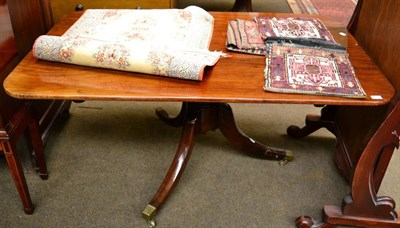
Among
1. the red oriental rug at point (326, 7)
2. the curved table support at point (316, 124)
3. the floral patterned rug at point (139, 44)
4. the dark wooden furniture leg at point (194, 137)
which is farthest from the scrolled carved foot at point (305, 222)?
the red oriental rug at point (326, 7)

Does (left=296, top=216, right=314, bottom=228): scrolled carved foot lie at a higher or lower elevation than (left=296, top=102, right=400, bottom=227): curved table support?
lower

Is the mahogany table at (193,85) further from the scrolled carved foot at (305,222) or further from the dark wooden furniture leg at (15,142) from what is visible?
the dark wooden furniture leg at (15,142)

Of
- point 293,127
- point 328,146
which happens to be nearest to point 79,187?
point 293,127

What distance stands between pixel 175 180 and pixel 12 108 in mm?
652

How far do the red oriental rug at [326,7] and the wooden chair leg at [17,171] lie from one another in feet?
9.39

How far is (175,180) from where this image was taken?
57.9 inches

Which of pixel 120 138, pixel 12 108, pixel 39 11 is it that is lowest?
pixel 120 138

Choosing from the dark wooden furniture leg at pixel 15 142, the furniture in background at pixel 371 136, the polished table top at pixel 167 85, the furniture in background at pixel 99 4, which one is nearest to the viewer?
the polished table top at pixel 167 85

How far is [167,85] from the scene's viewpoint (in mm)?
1040

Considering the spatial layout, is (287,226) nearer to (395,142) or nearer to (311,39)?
(395,142)

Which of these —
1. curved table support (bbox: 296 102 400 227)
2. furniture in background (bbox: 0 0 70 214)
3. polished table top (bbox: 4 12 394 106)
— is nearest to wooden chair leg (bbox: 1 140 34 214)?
furniture in background (bbox: 0 0 70 214)

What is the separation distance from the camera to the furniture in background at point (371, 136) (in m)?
1.11

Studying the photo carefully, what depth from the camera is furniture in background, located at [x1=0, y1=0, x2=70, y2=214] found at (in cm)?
124

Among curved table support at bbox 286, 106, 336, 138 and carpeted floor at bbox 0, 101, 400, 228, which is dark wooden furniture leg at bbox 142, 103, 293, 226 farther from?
curved table support at bbox 286, 106, 336, 138
